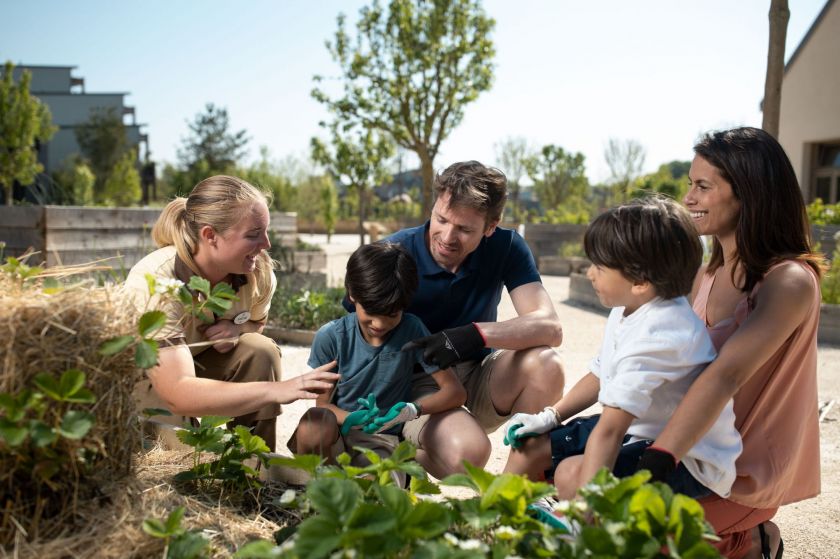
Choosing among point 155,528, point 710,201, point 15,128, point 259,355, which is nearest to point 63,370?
point 155,528

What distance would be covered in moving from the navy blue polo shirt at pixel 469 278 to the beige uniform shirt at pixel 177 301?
611 mm

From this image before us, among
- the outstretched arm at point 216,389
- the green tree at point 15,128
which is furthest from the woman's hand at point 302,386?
the green tree at point 15,128

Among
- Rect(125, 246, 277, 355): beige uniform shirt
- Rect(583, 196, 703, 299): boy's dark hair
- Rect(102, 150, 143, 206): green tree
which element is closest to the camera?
Rect(583, 196, 703, 299): boy's dark hair

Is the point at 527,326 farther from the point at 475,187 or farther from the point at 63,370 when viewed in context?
the point at 63,370

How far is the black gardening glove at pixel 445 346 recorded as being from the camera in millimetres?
2387

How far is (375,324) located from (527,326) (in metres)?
0.58

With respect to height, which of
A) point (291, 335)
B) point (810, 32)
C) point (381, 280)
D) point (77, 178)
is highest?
point (810, 32)

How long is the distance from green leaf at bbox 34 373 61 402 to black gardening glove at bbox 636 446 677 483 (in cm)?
125

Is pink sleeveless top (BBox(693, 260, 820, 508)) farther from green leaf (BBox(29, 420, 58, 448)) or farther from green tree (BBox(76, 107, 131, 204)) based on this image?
green tree (BBox(76, 107, 131, 204))

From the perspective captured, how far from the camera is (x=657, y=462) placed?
169 cm

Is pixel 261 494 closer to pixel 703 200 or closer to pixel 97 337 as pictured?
pixel 97 337

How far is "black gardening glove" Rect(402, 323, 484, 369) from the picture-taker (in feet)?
7.83

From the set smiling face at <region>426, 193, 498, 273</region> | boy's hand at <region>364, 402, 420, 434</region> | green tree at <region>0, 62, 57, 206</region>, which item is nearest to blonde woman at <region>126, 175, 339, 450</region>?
boy's hand at <region>364, 402, 420, 434</region>

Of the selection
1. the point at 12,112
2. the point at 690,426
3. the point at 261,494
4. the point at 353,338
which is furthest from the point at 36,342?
the point at 12,112
